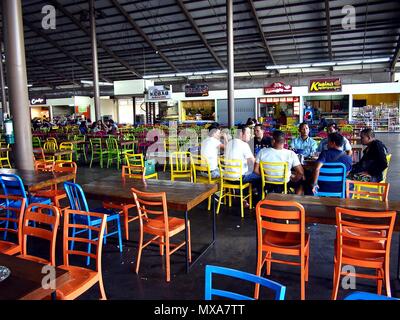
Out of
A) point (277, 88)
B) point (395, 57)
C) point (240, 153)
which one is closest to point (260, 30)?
point (277, 88)

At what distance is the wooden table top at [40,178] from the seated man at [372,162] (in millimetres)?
4068

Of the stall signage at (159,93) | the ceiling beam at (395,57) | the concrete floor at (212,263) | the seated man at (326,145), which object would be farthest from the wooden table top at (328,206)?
the ceiling beam at (395,57)

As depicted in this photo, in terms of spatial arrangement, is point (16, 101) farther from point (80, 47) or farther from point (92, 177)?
point (80, 47)

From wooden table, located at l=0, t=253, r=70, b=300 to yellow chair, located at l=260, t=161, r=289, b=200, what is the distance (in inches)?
123

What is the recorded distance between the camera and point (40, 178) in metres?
4.29

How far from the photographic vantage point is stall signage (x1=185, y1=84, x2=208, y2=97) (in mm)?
19969

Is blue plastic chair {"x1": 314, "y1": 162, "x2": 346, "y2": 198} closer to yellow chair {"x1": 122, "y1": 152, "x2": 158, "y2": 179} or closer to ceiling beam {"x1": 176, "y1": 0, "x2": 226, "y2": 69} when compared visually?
yellow chair {"x1": 122, "y1": 152, "x2": 158, "y2": 179}

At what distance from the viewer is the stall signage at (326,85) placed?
17.3 meters

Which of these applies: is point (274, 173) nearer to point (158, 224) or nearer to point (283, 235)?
point (283, 235)

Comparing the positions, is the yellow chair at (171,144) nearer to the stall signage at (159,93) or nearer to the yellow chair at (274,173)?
the stall signage at (159,93)

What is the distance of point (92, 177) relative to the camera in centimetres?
793

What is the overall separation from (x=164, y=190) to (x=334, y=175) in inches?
80.4

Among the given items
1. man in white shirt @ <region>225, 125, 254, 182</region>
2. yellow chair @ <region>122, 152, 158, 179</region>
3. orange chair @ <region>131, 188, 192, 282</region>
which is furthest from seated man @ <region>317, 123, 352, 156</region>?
orange chair @ <region>131, 188, 192, 282</region>

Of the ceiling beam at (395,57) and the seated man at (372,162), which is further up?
the ceiling beam at (395,57)
